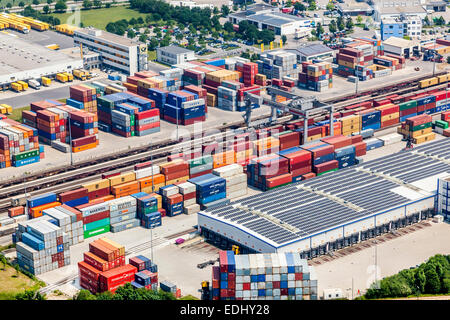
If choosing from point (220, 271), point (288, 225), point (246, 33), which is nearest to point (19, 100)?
point (246, 33)

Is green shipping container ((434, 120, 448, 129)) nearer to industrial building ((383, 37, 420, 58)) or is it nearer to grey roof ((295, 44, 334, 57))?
grey roof ((295, 44, 334, 57))

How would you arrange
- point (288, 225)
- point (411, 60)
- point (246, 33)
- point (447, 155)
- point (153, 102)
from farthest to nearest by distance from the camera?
point (246, 33) < point (411, 60) < point (153, 102) < point (447, 155) < point (288, 225)

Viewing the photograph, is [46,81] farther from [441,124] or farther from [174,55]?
[441,124]

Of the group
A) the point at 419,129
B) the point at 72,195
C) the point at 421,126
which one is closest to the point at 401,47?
the point at 421,126

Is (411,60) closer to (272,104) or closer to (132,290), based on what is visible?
(272,104)

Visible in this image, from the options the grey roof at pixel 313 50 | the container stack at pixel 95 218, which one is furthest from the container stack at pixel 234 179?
the grey roof at pixel 313 50

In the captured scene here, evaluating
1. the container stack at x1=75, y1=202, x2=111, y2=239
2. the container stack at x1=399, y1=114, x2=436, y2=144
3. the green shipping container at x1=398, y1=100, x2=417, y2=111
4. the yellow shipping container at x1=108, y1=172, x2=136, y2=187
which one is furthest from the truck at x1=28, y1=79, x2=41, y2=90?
the container stack at x1=399, y1=114, x2=436, y2=144
